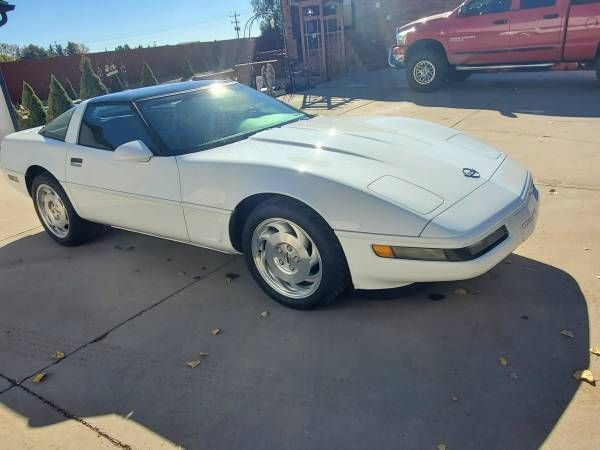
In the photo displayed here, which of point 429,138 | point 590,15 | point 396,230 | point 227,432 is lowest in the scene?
point 227,432

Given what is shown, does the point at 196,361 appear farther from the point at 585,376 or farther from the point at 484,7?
the point at 484,7

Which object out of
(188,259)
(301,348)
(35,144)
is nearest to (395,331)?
(301,348)

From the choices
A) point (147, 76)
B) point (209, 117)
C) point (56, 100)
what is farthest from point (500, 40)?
point (56, 100)

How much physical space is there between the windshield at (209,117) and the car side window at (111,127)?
0.30 ft

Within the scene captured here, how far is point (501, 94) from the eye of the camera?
31.1 feet

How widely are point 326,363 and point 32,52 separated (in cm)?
6595

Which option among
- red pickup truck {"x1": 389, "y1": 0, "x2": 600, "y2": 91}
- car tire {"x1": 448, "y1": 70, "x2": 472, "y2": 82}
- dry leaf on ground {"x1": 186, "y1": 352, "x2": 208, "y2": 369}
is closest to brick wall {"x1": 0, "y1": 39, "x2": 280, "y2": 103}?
car tire {"x1": 448, "y1": 70, "x2": 472, "y2": 82}

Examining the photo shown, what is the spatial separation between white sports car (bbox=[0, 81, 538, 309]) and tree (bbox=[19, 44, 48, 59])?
201 feet

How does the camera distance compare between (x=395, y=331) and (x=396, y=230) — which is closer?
(x=396, y=230)

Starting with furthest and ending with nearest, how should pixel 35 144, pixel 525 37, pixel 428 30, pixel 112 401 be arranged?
pixel 428 30, pixel 525 37, pixel 35 144, pixel 112 401

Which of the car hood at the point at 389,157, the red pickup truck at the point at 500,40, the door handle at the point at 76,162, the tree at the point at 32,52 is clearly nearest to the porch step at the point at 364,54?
the red pickup truck at the point at 500,40

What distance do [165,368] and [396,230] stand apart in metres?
1.42

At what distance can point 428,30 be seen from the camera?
10078 mm

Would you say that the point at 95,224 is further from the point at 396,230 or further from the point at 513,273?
the point at 513,273
